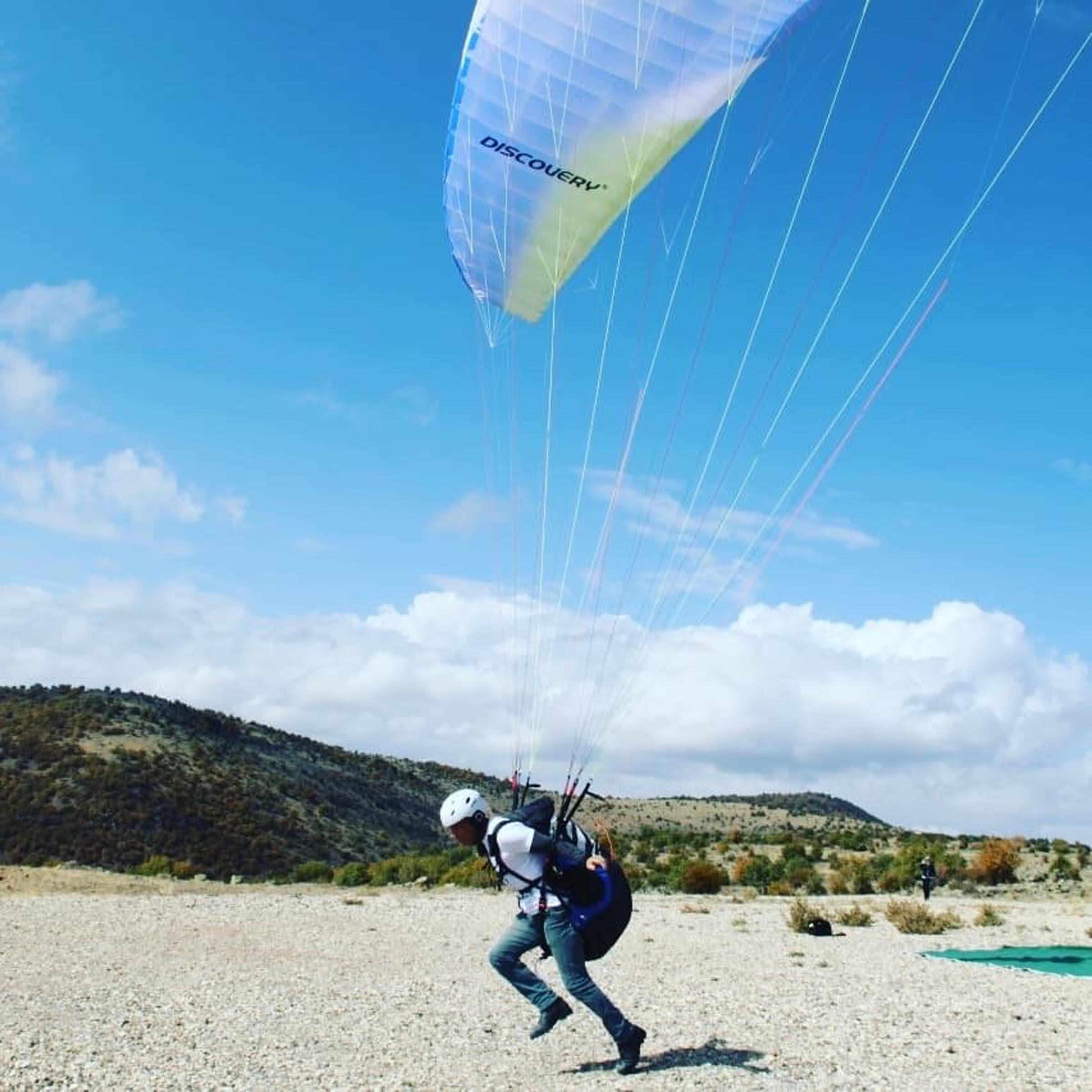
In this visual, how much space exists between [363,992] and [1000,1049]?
5.77 m

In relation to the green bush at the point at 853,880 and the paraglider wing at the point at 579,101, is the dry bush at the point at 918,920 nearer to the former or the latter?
the green bush at the point at 853,880

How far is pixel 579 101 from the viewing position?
12180 mm

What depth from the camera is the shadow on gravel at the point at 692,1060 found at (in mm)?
7488

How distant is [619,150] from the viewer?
40.9 ft

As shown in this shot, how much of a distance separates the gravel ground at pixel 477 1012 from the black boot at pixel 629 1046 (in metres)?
0.11

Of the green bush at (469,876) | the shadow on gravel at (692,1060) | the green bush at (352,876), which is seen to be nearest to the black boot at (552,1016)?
the shadow on gravel at (692,1060)

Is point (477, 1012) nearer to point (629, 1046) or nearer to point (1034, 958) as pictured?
point (629, 1046)

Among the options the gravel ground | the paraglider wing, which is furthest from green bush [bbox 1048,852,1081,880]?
the paraglider wing

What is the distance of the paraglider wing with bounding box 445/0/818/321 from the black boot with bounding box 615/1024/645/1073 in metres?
8.95

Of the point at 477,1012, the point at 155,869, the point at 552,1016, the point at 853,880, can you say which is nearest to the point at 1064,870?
the point at 853,880

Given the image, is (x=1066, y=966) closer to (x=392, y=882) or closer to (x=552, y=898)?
(x=552, y=898)

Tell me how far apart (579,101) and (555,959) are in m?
8.84

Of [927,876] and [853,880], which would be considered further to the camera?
[853,880]

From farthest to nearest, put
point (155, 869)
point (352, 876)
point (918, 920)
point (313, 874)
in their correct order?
1. point (313, 874)
2. point (155, 869)
3. point (352, 876)
4. point (918, 920)
